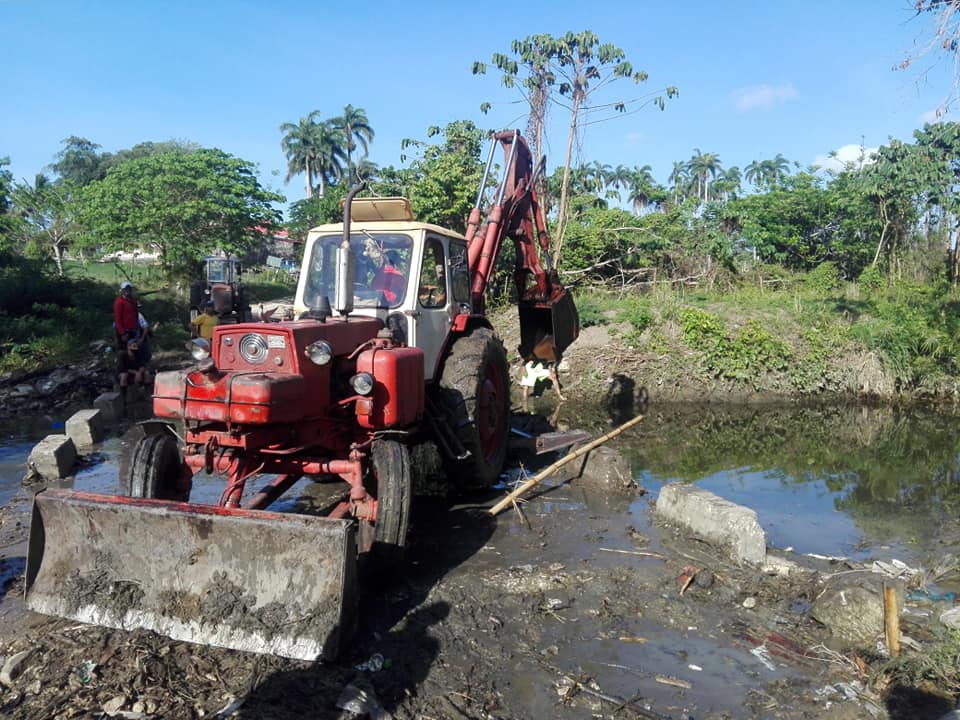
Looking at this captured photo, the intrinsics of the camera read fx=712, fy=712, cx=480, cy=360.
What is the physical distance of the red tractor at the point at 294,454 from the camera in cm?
378

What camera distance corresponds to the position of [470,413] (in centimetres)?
596

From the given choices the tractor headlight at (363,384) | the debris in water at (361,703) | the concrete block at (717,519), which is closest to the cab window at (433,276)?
the tractor headlight at (363,384)

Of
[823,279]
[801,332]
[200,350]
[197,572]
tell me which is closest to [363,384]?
[200,350]

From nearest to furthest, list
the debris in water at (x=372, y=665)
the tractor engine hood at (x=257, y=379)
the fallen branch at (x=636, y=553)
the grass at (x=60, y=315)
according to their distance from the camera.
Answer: the debris in water at (x=372, y=665) → the tractor engine hood at (x=257, y=379) → the fallen branch at (x=636, y=553) → the grass at (x=60, y=315)

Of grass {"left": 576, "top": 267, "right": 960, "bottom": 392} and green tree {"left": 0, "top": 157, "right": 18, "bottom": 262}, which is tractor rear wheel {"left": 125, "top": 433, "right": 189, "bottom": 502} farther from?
green tree {"left": 0, "top": 157, "right": 18, "bottom": 262}

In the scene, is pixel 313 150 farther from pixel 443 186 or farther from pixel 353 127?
pixel 443 186

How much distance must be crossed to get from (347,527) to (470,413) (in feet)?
7.74

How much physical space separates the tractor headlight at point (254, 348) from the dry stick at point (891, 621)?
3.88m

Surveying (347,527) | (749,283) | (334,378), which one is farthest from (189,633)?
(749,283)

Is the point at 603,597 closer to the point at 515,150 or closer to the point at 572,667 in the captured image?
the point at 572,667

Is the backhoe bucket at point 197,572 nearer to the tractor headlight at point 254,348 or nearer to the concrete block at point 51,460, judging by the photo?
the tractor headlight at point 254,348

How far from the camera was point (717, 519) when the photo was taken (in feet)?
18.1

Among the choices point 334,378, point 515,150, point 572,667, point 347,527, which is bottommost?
point 572,667

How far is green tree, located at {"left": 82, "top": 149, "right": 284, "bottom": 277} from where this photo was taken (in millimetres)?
21281
